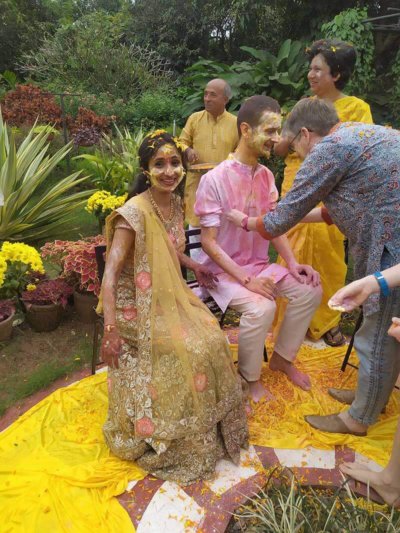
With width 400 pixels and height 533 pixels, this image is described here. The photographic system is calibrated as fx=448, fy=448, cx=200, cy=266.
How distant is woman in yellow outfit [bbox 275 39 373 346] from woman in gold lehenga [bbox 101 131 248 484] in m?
1.18

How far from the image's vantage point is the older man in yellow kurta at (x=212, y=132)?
15.3 feet

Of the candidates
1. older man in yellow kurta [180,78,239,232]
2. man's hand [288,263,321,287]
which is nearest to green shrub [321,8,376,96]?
older man in yellow kurta [180,78,239,232]

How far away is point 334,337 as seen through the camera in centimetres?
362

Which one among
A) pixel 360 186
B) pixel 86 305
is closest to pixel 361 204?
pixel 360 186

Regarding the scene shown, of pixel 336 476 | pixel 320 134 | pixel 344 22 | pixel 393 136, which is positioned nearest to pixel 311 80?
pixel 320 134

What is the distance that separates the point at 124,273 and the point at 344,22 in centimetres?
654

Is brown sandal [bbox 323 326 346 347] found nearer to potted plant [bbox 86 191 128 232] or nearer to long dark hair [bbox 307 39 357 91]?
long dark hair [bbox 307 39 357 91]

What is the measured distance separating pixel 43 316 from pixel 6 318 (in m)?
0.28

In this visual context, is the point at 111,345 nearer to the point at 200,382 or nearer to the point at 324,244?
the point at 200,382

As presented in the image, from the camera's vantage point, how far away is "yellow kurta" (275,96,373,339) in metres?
3.28

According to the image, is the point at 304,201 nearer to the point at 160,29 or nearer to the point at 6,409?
the point at 6,409

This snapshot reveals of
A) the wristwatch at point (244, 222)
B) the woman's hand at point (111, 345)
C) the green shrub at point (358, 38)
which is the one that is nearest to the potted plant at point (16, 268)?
the woman's hand at point (111, 345)

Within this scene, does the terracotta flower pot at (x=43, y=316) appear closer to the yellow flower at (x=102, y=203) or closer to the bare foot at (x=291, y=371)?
the yellow flower at (x=102, y=203)

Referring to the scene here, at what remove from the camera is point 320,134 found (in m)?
2.39
